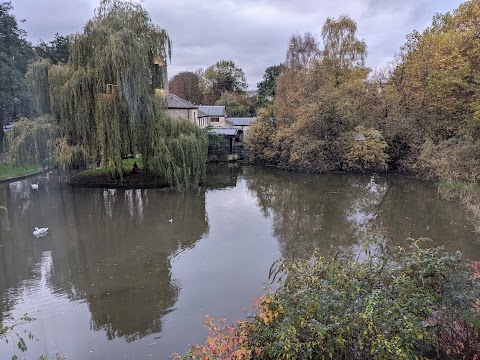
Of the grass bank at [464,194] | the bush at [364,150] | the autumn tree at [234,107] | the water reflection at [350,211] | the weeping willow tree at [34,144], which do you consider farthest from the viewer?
the autumn tree at [234,107]

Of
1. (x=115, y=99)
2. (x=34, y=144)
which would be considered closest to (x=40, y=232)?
(x=115, y=99)

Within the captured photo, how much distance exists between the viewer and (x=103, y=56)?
16.5 m

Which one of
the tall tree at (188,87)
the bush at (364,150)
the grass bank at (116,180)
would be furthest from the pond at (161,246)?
the tall tree at (188,87)

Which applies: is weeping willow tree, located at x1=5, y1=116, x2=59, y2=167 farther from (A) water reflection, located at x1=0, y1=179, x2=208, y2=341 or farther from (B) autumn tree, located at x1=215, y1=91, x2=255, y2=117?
(B) autumn tree, located at x1=215, y1=91, x2=255, y2=117

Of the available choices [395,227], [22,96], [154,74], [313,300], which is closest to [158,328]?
[313,300]

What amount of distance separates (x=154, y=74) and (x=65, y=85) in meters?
Answer: 4.31

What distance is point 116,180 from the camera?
19078mm

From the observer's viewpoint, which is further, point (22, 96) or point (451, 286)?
point (22, 96)

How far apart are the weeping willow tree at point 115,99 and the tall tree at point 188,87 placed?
107 feet

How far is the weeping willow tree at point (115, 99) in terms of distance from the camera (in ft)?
54.7

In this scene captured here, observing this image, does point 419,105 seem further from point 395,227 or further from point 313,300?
point 313,300

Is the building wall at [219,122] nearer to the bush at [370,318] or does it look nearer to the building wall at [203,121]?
the building wall at [203,121]

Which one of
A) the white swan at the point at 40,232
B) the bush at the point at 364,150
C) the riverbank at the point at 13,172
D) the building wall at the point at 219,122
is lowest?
the white swan at the point at 40,232

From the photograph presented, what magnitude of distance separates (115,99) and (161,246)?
8.67 meters
